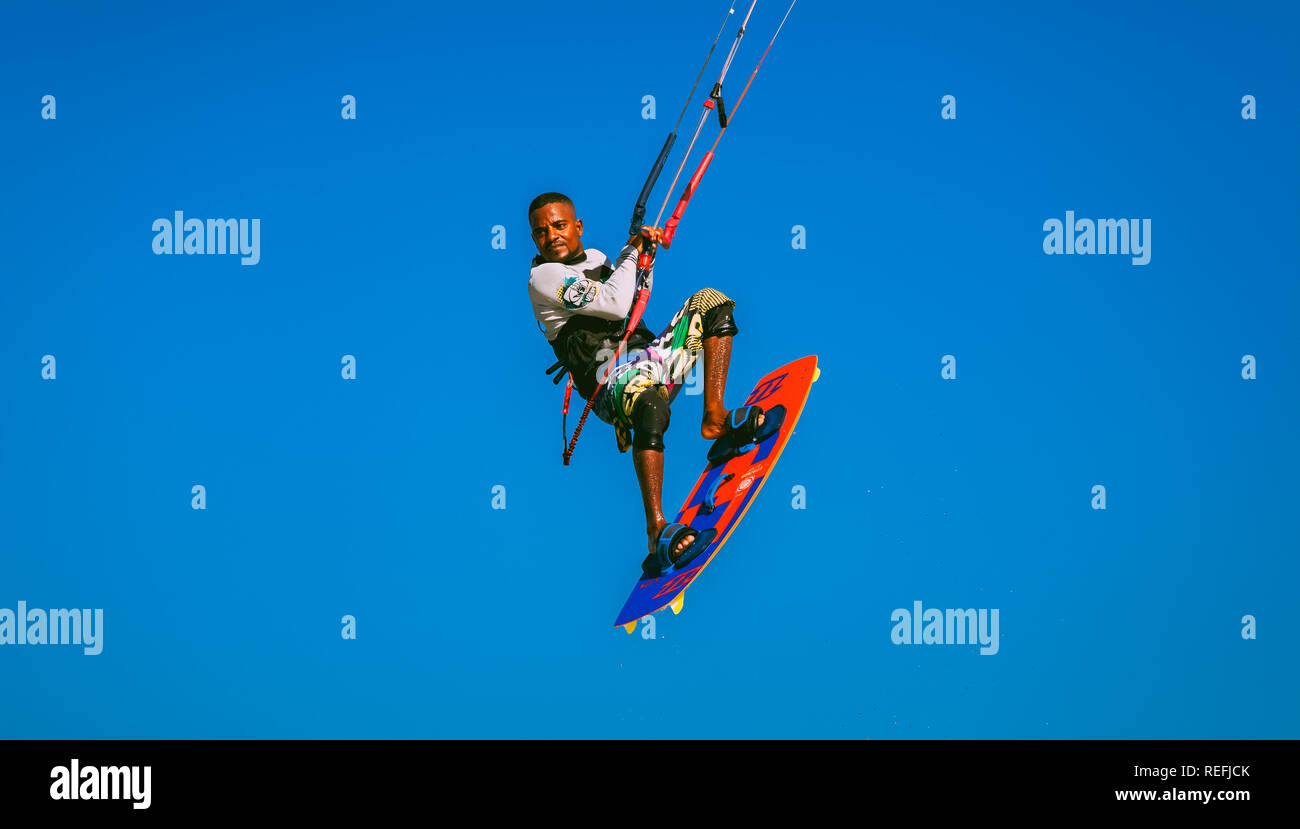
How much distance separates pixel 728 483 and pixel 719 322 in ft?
2.59

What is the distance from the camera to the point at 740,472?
7.64 meters

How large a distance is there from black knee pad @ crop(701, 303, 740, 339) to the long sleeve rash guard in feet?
0.94

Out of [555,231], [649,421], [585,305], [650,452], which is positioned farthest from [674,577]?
[555,231]

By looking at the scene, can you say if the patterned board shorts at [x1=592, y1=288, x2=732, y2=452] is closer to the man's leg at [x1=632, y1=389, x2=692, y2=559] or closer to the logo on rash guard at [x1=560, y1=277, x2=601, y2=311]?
the man's leg at [x1=632, y1=389, x2=692, y2=559]

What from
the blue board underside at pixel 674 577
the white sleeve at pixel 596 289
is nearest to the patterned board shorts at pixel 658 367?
the white sleeve at pixel 596 289

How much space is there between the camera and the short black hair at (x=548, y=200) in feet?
24.6

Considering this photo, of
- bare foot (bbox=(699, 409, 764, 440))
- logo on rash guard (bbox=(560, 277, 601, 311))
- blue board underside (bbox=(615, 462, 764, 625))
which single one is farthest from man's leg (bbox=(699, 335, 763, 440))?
logo on rash guard (bbox=(560, 277, 601, 311))

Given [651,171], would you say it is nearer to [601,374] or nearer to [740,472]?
[601,374]

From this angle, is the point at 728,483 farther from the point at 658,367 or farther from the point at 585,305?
the point at 585,305

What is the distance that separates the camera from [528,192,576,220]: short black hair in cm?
749
